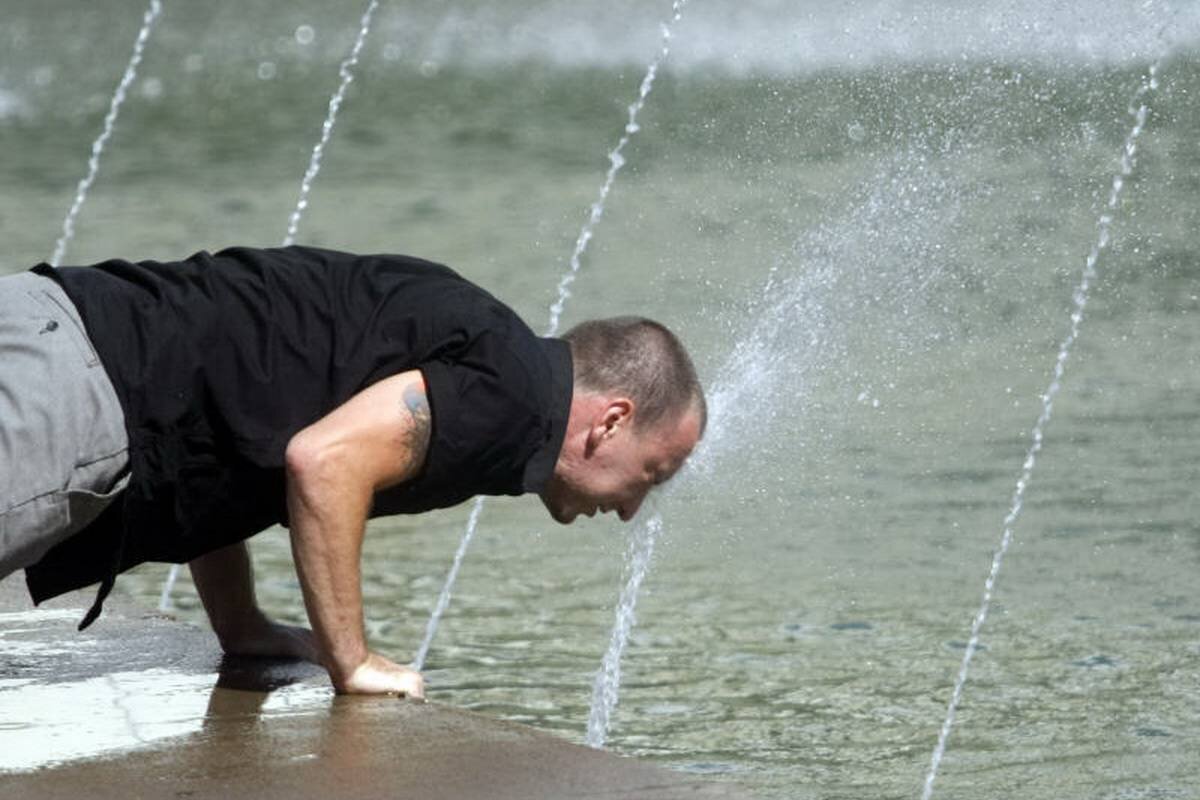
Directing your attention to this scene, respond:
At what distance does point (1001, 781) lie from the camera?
5363 mm

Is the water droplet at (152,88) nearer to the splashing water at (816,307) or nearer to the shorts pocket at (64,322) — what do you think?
the splashing water at (816,307)

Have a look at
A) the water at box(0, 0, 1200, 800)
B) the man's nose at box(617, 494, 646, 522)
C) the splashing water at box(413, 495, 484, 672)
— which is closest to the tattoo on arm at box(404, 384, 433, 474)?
the man's nose at box(617, 494, 646, 522)

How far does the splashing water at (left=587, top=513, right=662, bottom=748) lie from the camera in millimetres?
5832

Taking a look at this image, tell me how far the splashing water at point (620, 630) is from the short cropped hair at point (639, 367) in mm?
1091

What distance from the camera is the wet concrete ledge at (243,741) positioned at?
13.1 feet

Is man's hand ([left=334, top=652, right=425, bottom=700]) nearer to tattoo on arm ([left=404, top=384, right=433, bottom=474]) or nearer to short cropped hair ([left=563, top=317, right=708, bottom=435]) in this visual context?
tattoo on arm ([left=404, top=384, right=433, bottom=474])

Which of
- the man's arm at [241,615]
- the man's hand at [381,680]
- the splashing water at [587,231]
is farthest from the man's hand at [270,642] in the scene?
the splashing water at [587,231]

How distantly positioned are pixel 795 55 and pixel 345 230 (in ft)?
25.4

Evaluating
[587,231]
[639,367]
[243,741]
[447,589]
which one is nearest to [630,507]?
[639,367]

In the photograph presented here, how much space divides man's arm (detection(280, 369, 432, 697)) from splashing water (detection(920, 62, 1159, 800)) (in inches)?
65.9

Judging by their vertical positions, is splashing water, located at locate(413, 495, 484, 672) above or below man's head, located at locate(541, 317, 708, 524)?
below

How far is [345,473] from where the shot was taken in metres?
4.11

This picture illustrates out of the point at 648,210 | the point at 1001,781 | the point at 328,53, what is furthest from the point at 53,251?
the point at 328,53

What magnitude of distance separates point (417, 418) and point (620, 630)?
2607 mm
